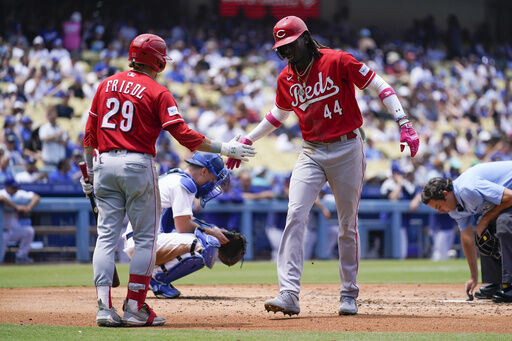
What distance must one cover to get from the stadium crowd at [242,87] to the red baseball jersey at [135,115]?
8668 mm

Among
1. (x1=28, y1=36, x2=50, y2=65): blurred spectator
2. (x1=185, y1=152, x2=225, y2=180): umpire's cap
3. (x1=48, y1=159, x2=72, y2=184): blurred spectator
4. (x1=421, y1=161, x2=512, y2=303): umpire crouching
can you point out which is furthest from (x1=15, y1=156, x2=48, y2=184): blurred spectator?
(x1=421, y1=161, x2=512, y2=303): umpire crouching

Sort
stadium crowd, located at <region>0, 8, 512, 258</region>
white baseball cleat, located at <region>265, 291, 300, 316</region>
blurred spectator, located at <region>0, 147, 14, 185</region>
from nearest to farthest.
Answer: white baseball cleat, located at <region>265, 291, 300, 316</region> < blurred spectator, located at <region>0, 147, 14, 185</region> < stadium crowd, located at <region>0, 8, 512, 258</region>

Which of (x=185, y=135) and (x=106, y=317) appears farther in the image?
(x=185, y=135)

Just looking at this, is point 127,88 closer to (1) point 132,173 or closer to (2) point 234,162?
(1) point 132,173

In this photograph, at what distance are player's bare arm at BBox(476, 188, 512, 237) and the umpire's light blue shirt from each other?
4 centimetres

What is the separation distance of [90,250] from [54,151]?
90.0 inches

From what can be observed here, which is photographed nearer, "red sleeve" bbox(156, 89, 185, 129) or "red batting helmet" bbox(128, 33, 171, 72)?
"red sleeve" bbox(156, 89, 185, 129)

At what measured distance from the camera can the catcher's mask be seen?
7.04 m

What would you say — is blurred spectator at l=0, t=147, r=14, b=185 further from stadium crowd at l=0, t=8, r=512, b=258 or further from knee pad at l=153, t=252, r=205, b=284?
knee pad at l=153, t=252, r=205, b=284

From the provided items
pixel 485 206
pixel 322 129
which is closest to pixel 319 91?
pixel 322 129

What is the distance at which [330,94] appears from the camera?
5.59m

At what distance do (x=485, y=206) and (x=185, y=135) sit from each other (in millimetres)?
2918

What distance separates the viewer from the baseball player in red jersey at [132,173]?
5.02 m

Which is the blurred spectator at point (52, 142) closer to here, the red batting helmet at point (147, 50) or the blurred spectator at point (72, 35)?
the blurred spectator at point (72, 35)
